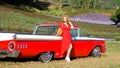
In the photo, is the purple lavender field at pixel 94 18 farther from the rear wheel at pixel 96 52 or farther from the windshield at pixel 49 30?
the windshield at pixel 49 30

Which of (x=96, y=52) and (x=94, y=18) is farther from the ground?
(x=96, y=52)

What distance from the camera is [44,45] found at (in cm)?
1438

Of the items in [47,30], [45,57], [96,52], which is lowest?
[96,52]

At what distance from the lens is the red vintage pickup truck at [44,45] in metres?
13.3

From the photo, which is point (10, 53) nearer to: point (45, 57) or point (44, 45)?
point (44, 45)

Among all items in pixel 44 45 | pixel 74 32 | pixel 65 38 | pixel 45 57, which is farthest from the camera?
pixel 74 32

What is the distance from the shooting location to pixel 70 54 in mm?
15719

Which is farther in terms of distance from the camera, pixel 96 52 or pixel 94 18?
pixel 94 18

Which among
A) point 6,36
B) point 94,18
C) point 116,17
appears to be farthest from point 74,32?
point 94,18

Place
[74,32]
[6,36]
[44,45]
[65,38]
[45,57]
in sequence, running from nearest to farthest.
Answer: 1. [6,36]
2. [44,45]
3. [45,57]
4. [65,38]
5. [74,32]

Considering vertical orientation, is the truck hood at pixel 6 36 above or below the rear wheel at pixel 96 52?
above

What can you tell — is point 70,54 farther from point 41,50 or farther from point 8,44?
point 8,44

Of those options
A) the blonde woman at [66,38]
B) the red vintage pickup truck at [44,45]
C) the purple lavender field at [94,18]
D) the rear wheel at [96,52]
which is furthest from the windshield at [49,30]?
the purple lavender field at [94,18]

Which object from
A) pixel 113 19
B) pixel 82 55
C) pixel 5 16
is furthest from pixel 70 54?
pixel 113 19
